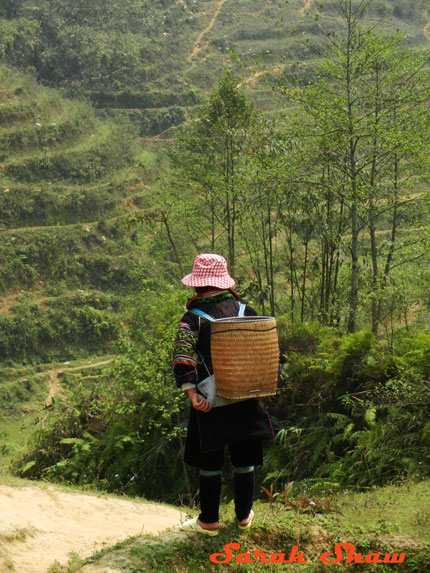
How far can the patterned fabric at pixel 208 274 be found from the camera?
3799mm

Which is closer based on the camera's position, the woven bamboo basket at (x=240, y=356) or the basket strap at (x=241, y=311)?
the woven bamboo basket at (x=240, y=356)

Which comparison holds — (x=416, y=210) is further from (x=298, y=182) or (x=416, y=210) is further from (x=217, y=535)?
(x=217, y=535)

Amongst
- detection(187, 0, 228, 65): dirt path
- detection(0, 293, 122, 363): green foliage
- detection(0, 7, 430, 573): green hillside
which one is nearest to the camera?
detection(0, 7, 430, 573): green hillside

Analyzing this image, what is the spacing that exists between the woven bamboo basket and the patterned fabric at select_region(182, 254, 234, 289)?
0.31m

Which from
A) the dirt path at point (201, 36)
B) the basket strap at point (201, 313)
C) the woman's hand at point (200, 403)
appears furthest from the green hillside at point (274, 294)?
the dirt path at point (201, 36)

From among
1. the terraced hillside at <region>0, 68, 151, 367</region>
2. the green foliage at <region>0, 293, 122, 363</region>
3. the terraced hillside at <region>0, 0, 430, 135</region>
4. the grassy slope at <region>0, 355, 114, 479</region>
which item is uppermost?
the terraced hillside at <region>0, 0, 430, 135</region>

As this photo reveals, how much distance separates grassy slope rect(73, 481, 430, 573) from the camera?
3641 millimetres

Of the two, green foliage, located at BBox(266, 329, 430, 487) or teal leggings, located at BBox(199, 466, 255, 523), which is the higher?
teal leggings, located at BBox(199, 466, 255, 523)

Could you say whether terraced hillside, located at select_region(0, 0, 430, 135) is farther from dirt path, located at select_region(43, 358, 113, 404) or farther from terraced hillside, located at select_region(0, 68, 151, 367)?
dirt path, located at select_region(43, 358, 113, 404)

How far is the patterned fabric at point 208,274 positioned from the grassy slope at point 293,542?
1.68 metres

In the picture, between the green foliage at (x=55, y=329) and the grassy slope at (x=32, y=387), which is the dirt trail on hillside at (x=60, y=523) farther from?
the green foliage at (x=55, y=329)

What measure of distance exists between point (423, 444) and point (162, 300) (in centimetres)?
503

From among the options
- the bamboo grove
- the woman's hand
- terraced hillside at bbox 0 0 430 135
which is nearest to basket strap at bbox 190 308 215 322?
the woman's hand

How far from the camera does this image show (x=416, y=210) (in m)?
12.6
